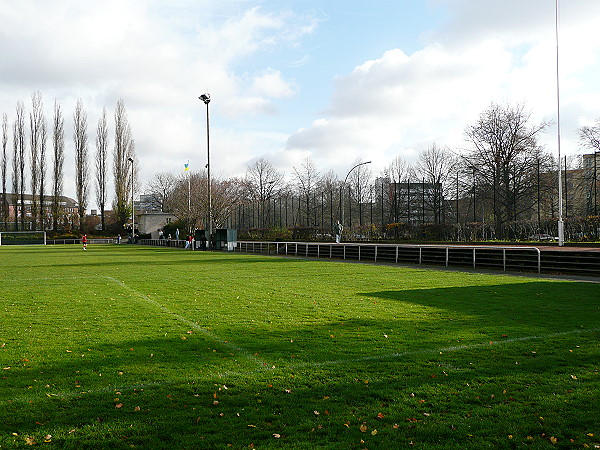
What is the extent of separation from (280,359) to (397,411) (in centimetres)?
210

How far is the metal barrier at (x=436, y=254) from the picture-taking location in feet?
63.7

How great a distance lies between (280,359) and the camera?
6.33 m

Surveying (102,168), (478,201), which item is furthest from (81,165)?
(478,201)

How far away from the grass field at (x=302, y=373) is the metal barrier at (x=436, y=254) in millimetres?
8350

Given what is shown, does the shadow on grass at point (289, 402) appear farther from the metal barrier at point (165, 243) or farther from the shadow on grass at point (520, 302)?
the metal barrier at point (165, 243)

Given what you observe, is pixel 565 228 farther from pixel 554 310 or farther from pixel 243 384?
pixel 243 384

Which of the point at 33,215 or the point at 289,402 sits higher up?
the point at 33,215

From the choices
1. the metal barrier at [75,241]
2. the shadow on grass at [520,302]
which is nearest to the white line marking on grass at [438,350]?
the shadow on grass at [520,302]

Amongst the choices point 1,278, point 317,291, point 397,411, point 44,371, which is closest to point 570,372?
point 397,411

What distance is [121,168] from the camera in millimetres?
89062

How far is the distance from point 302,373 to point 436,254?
1884cm

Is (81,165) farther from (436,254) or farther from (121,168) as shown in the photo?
(436,254)

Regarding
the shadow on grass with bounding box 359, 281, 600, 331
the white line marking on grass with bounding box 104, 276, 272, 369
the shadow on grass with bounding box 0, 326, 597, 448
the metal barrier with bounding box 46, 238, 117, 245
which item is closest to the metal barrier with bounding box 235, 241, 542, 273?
the shadow on grass with bounding box 359, 281, 600, 331

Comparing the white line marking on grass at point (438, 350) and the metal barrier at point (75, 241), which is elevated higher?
the white line marking on grass at point (438, 350)
